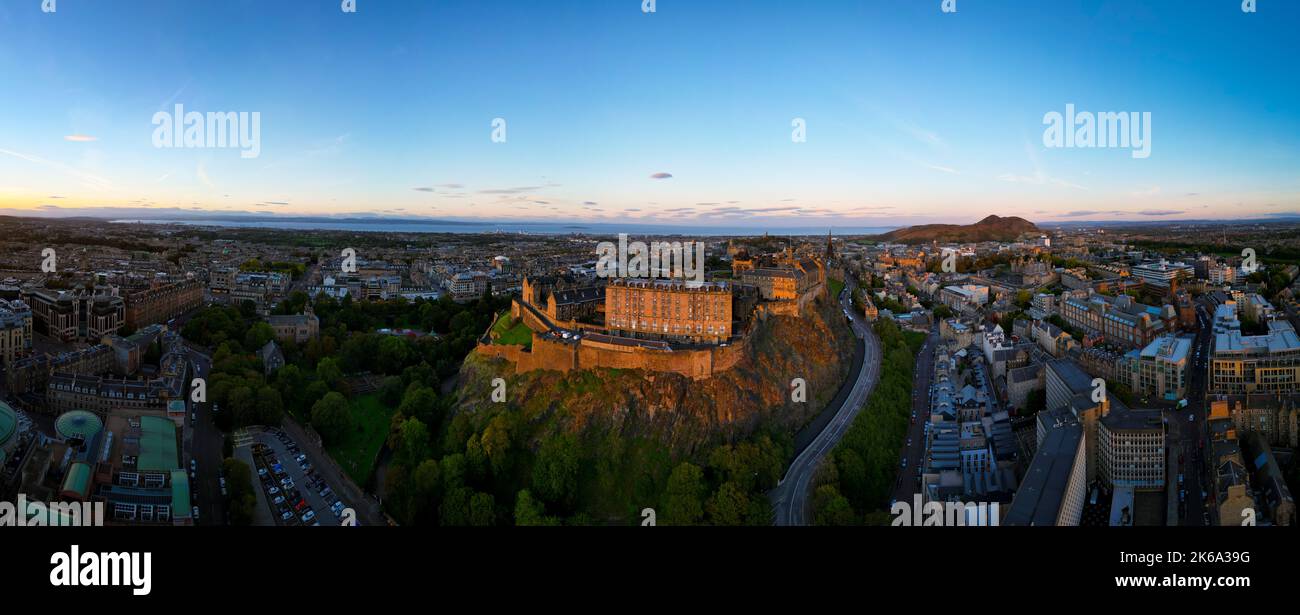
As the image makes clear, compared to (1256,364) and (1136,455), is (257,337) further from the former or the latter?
(1256,364)

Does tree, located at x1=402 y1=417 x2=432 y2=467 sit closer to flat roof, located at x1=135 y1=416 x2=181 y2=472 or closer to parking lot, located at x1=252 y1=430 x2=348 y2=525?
parking lot, located at x1=252 y1=430 x2=348 y2=525

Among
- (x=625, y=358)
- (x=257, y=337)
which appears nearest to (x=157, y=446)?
(x=625, y=358)

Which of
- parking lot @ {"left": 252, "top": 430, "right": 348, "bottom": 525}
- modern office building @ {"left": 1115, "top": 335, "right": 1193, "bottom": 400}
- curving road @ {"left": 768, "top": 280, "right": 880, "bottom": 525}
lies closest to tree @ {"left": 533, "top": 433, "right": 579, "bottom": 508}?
parking lot @ {"left": 252, "top": 430, "right": 348, "bottom": 525}

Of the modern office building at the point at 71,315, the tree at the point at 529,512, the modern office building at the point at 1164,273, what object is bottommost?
the tree at the point at 529,512

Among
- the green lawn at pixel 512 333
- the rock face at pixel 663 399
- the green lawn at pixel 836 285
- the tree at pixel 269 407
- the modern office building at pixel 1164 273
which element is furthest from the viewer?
the green lawn at pixel 836 285

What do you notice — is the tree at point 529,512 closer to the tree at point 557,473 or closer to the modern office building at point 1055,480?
the tree at point 557,473

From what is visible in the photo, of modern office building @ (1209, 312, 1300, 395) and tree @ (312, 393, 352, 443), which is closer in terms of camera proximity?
modern office building @ (1209, 312, 1300, 395)

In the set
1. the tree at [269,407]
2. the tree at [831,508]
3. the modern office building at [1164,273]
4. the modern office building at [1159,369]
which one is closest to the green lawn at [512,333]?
the tree at [269,407]
